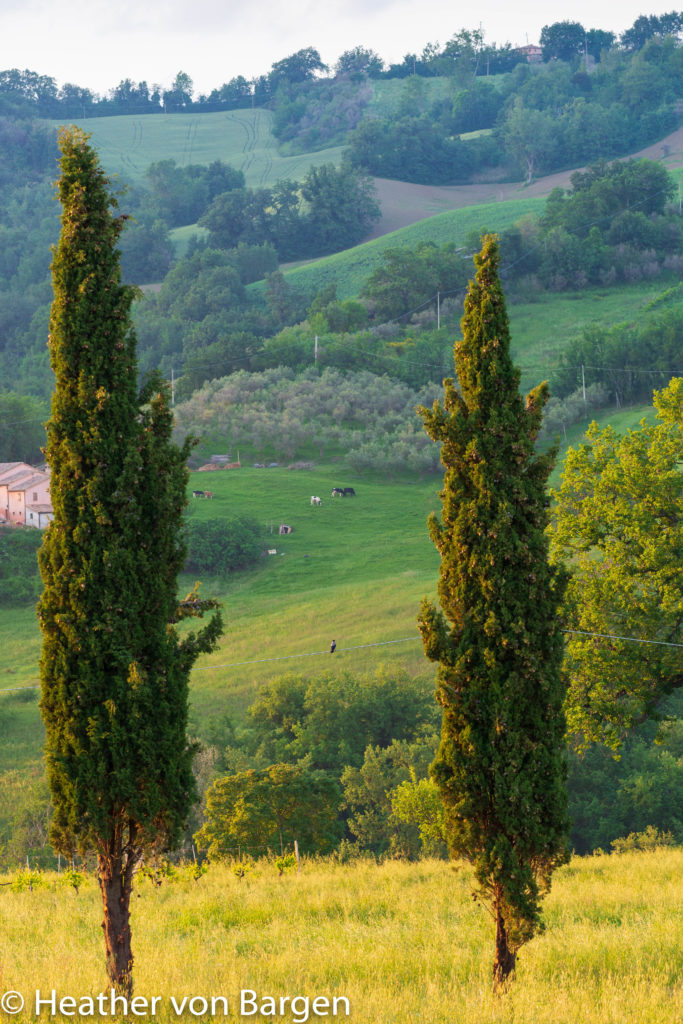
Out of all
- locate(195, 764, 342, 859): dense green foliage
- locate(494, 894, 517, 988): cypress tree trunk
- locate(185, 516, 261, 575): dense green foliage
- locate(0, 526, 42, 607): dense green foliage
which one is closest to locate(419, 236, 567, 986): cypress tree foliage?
locate(494, 894, 517, 988): cypress tree trunk

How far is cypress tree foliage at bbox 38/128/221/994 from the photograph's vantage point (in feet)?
39.9

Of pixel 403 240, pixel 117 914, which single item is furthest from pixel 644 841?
pixel 403 240

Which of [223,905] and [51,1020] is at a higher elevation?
[51,1020]

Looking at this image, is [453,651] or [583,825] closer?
[453,651]

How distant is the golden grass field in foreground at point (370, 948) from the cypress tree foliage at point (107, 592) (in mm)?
1512

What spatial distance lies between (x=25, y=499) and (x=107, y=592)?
63.4 m

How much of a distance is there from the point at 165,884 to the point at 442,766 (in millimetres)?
9986

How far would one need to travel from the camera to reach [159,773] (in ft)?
40.5

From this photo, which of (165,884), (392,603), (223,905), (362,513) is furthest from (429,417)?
(362,513)

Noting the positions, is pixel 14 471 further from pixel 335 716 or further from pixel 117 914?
pixel 117 914

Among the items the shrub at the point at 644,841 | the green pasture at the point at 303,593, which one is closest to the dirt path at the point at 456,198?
the green pasture at the point at 303,593

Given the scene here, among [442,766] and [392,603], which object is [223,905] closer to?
[442,766]

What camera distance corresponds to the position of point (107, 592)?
12.2m

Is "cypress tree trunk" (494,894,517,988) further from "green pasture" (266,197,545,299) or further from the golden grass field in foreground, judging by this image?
"green pasture" (266,197,545,299)
